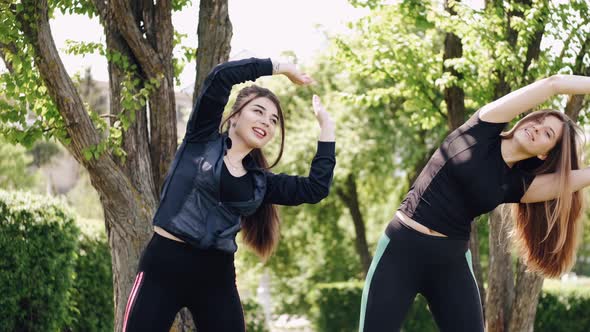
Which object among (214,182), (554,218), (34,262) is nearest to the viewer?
(214,182)

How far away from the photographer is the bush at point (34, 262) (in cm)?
696

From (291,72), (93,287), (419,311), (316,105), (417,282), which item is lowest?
(419,311)

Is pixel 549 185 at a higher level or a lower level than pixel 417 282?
higher

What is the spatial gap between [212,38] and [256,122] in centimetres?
225

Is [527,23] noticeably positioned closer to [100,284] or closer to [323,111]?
[323,111]

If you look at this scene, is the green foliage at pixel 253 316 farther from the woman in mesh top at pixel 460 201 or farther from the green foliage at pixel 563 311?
the woman in mesh top at pixel 460 201

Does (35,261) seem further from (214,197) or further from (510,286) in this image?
(510,286)

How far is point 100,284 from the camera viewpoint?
893cm

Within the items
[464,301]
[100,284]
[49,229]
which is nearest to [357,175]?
[100,284]

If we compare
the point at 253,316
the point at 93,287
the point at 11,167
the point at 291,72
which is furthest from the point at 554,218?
the point at 11,167

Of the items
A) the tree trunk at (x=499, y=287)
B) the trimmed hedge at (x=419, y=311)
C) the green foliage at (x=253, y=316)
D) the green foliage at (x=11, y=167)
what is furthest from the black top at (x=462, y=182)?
the green foliage at (x=11, y=167)

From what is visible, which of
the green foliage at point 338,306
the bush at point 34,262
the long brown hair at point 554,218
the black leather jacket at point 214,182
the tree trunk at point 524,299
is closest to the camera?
the black leather jacket at point 214,182

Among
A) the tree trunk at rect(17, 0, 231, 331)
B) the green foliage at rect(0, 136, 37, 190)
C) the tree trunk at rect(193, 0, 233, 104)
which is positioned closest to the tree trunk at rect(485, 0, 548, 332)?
the tree trunk at rect(193, 0, 233, 104)

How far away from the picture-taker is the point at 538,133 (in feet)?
13.5
